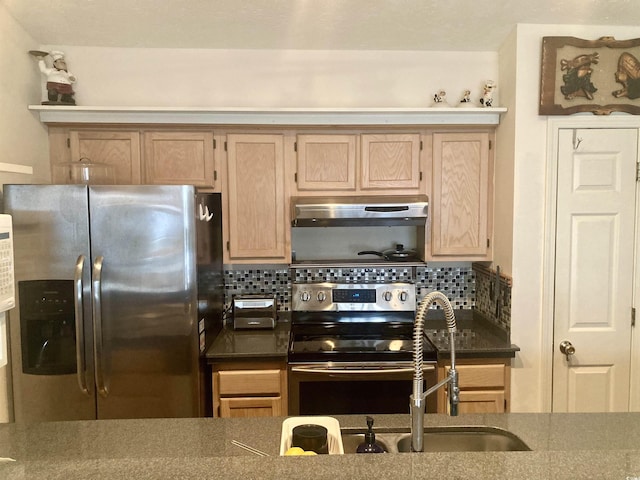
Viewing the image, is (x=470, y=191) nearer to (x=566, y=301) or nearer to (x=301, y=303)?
(x=566, y=301)

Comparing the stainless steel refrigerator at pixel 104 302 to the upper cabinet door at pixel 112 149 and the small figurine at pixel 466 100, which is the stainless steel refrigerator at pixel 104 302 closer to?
the upper cabinet door at pixel 112 149

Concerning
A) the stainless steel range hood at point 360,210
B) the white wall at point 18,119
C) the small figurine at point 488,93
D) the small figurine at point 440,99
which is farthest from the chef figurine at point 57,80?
the small figurine at point 488,93

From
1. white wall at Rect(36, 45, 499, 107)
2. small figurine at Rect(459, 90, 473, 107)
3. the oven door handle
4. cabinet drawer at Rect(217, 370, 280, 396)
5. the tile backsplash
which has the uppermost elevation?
white wall at Rect(36, 45, 499, 107)

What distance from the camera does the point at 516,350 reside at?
2.46 meters

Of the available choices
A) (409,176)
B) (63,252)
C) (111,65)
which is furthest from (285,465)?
(111,65)

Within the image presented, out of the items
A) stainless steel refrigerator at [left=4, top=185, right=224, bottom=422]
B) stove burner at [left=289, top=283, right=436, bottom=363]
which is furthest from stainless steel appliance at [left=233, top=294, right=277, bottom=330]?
stainless steel refrigerator at [left=4, top=185, right=224, bottom=422]

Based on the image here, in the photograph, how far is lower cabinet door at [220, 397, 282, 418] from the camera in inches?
95.1

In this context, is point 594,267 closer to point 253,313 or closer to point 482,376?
point 482,376

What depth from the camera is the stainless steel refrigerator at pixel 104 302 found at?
2152 millimetres

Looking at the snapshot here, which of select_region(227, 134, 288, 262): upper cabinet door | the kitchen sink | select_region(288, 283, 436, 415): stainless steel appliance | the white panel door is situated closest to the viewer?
the kitchen sink

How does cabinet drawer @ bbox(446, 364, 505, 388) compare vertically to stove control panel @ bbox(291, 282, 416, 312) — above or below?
below

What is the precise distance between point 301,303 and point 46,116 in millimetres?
1818

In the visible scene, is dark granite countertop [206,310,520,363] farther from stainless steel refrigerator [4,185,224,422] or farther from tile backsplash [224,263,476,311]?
stainless steel refrigerator [4,185,224,422]

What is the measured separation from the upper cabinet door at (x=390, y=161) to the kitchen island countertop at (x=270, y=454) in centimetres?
154
